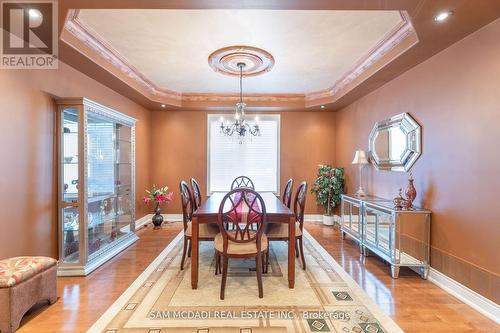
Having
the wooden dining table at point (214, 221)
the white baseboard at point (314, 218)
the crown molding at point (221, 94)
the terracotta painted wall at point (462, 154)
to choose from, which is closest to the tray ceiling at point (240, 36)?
the crown molding at point (221, 94)

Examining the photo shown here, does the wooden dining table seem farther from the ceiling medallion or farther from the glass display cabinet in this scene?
the ceiling medallion

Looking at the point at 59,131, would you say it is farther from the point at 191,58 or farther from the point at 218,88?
the point at 218,88

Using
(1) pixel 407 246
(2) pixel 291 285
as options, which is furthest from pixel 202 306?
(1) pixel 407 246

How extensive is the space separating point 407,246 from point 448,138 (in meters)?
1.31

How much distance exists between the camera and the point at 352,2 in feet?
6.49

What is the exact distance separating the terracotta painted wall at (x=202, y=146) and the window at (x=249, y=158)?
170 millimetres

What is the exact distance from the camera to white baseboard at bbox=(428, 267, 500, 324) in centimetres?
215

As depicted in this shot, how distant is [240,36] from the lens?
2.90m
